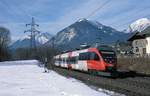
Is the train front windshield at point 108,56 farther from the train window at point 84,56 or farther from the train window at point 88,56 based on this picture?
the train window at point 84,56

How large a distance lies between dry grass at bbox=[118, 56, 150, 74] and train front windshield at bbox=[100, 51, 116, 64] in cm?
973

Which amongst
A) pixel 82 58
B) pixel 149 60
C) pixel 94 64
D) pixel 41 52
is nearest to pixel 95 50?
pixel 94 64

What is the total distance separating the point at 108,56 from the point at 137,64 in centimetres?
2025

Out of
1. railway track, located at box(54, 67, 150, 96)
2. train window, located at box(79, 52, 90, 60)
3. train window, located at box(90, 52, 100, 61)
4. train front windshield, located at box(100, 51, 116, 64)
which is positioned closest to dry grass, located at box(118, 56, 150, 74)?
train window, located at box(79, 52, 90, 60)

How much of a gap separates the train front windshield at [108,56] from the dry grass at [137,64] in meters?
9.73

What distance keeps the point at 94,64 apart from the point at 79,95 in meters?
19.9

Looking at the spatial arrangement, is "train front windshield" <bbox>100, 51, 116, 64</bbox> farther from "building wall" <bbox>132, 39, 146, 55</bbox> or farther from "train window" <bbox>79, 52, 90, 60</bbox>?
"building wall" <bbox>132, 39, 146, 55</bbox>

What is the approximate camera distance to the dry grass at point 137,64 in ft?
165

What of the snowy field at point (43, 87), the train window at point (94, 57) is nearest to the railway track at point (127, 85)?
the snowy field at point (43, 87)

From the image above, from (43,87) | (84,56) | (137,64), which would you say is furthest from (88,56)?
(43,87)

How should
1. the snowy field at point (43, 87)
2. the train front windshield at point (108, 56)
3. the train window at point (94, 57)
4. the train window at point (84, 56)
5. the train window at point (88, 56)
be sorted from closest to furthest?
the snowy field at point (43, 87)
the train front windshield at point (108, 56)
the train window at point (94, 57)
the train window at point (88, 56)
the train window at point (84, 56)

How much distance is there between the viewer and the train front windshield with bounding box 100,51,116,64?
121 ft

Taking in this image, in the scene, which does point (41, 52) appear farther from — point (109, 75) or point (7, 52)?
point (109, 75)

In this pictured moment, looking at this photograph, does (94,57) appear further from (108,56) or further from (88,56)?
(88,56)
